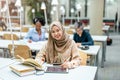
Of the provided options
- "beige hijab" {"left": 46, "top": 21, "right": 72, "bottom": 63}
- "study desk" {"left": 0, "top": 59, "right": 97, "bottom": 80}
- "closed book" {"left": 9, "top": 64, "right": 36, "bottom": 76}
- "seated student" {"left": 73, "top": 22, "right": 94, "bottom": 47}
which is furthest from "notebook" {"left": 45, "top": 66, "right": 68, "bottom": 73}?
"seated student" {"left": 73, "top": 22, "right": 94, "bottom": 47}

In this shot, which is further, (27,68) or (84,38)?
(84,38)

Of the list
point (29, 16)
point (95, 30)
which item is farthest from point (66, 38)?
point (29, 16)

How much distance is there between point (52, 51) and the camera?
276 cm

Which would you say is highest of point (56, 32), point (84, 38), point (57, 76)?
point (56, 32)

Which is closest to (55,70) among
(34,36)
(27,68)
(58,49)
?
(27,68)

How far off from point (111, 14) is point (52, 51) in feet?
41.0


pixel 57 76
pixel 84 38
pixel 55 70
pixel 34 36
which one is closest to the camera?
pixel 57 76

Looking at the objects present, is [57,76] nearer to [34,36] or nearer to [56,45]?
[56,45]

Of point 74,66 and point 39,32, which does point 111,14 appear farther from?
point 74,66

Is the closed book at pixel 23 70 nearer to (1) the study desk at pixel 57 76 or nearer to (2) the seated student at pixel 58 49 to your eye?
(1) the study desk at pixel 57 76

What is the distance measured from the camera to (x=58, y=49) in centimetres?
273

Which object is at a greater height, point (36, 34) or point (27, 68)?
point (36, 34)

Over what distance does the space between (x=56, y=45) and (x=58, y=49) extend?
54 millimetres


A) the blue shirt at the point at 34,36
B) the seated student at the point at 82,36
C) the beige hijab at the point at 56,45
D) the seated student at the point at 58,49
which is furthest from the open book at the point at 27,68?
the blue shirt at the point at 34,36
